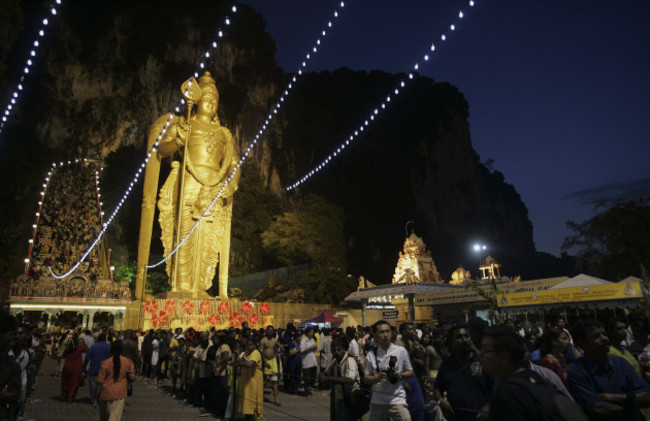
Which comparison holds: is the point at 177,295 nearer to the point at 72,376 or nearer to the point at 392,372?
the point at 72,376

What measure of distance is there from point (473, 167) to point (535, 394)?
52.9 meters

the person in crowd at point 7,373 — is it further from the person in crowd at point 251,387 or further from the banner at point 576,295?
the banner at point 576,295

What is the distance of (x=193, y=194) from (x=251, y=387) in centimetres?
1112

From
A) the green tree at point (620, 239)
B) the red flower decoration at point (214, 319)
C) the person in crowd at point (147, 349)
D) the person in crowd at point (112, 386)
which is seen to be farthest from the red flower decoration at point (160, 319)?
the green tree at point (620, 239)

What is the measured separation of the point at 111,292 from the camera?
16094 mm

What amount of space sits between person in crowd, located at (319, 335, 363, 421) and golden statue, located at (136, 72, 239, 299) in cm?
1135

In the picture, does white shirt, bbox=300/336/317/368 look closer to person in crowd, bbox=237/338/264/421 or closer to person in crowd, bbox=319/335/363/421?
person in crowd, bbox=237/338/264/421

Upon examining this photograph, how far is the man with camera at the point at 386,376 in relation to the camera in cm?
311

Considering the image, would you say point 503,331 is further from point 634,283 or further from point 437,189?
point 437,189

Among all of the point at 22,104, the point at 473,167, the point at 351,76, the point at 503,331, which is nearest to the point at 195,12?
the point at 22,104

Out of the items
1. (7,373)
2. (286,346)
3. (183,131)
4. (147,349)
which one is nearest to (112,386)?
(7,373)

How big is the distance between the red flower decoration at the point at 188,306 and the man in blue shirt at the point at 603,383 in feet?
42.2

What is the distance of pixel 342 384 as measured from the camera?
4.02 metres

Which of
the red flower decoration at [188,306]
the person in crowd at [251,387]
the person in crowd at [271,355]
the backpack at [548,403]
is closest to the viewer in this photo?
the backpack at [548,403]
